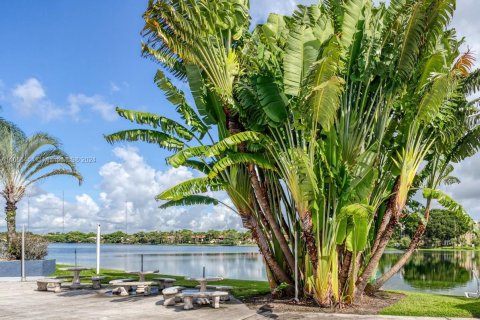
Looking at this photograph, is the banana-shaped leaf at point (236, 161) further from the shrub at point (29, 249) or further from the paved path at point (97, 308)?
the shrub at point (29, 249)

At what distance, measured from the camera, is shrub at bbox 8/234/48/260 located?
2048 cm

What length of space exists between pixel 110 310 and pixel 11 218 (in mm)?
13094

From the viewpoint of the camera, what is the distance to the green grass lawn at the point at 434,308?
10.1 m

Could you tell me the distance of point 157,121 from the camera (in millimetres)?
12055

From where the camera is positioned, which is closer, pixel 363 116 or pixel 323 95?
pixel 323 95

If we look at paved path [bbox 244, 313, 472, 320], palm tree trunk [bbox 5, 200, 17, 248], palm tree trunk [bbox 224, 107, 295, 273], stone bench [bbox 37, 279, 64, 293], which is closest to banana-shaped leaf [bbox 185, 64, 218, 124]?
palm tree trunk [bbox 224, 107, 295, 273]

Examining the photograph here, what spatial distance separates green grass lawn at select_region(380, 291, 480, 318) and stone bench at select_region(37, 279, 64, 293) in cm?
965

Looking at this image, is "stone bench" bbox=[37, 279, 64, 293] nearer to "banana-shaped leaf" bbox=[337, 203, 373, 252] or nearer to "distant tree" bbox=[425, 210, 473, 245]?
"banana-shaped leaf" bbox=[337, 203, 373, 252]

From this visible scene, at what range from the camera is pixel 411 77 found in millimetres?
11250

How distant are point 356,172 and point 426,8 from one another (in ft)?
13.1

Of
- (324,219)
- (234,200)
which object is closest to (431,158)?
(324,219)

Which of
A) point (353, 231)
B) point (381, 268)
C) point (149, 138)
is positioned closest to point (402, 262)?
point (353, 231)

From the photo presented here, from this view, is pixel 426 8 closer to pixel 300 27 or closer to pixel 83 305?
pixel 300 27

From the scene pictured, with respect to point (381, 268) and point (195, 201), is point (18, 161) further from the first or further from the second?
point (381, 268)
